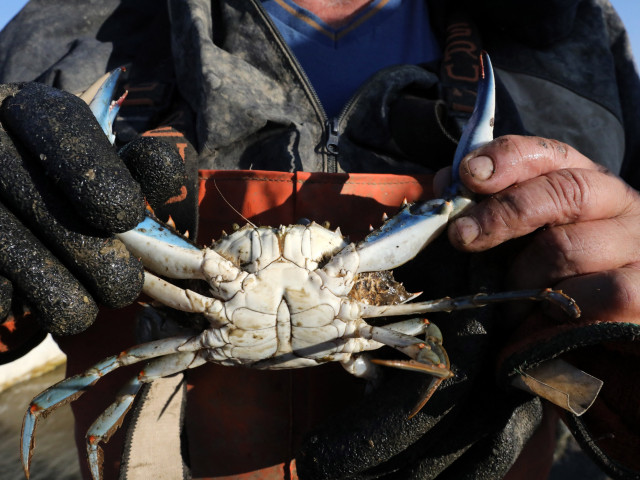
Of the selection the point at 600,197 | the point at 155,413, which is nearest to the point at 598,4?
the point at 600,197

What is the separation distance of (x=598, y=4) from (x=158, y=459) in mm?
2483

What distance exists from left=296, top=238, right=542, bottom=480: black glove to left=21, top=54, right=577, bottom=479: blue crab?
86 millimetres

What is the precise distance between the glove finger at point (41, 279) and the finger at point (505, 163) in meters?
0.91

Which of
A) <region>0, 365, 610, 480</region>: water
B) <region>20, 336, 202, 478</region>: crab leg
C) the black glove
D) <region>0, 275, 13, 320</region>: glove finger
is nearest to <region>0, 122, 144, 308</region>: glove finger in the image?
<region>0, 275, 13, 320</region>: glove finger

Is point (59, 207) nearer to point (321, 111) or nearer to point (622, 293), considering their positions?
point (321, 111)

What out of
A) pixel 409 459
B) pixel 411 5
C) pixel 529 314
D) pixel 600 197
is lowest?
pixel 409 459

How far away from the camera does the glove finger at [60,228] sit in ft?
3.26

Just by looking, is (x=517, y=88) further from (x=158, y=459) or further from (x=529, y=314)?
(x=158, y=459)

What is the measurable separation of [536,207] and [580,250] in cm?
14

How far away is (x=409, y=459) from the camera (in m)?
1.30

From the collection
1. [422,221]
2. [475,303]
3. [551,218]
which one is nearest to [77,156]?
[422,221]

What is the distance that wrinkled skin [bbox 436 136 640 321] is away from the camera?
1159mm

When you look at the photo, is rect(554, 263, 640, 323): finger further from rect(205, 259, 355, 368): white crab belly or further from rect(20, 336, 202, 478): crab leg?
rect(20, 336, 202, 478): crab leg

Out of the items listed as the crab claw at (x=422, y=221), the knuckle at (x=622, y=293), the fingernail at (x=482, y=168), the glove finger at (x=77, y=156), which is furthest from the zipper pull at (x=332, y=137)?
the knuckle at (x=622, y=293)
